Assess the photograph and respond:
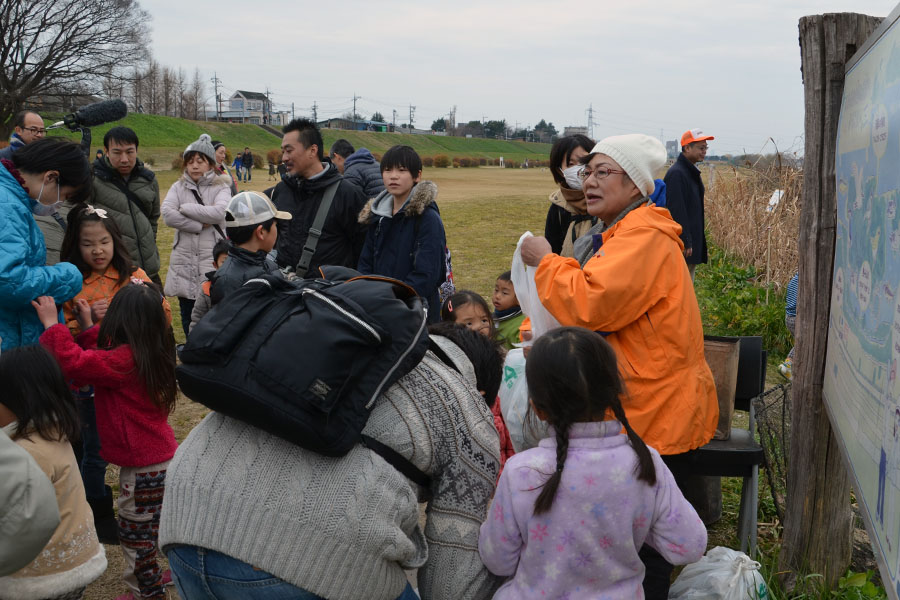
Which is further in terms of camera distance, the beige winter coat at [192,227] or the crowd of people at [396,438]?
the beige winter coat at [192,227]

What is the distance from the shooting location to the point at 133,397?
3424 mm

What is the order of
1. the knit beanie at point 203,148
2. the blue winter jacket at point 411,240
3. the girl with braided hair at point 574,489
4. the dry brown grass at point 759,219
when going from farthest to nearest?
the dry brown grass at point 759,219
the knit beanie at point 203,148
the blue winter jacket at point 411,240
the girl with braided hair at point 574,489

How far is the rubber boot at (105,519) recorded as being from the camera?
4055 mm

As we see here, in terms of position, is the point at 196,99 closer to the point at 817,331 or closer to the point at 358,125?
the point at 358,125

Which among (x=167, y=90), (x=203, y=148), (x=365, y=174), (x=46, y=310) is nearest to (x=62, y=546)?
(x=46, y=310)

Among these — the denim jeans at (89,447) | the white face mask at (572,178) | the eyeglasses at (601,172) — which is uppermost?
the white face mask at (572,178)

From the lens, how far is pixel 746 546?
3.52m

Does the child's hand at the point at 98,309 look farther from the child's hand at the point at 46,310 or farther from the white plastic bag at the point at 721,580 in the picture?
the white plastic bag at the point at 721,580

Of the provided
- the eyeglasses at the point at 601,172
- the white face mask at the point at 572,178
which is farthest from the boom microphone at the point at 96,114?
the eyeglasses at the point at 601,172

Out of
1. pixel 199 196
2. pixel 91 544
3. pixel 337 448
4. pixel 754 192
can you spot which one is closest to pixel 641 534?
pixel 337 448

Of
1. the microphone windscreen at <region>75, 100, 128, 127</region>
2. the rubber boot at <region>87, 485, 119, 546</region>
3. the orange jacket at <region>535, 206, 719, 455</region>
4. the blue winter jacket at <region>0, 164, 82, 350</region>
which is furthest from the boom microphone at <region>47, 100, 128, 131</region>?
the orange jacket at <region>535, 206, 719, 455</region>

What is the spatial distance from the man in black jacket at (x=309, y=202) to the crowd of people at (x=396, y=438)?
589mm

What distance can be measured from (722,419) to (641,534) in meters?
1.46

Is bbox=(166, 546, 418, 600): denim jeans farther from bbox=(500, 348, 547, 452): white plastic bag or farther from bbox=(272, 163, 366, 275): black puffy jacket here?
bbox=(272, 163, 366, 275): black puffy jacket
